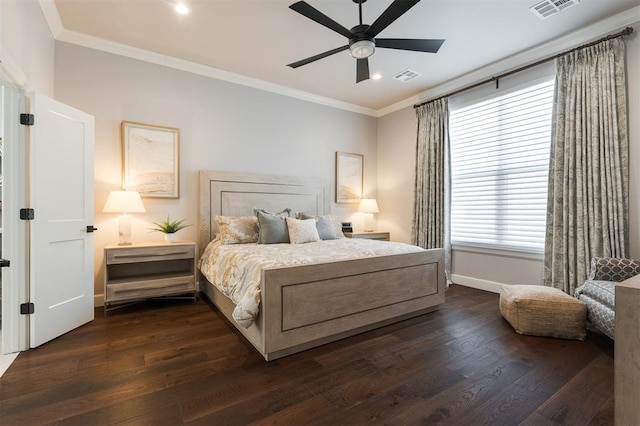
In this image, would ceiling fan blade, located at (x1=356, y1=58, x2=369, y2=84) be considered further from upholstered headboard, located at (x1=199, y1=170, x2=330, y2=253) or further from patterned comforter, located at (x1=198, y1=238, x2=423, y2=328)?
upholstered headboard, located at (x1=199, y1=170, x2=330, y2=253)

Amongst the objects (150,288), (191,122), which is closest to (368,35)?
(191,122)

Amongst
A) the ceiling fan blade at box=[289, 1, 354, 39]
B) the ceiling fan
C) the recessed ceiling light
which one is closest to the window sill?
the ceiling fan

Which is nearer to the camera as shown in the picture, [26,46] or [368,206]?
[26,46]

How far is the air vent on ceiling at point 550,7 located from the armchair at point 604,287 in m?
2.41

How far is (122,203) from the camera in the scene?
3.20 metres

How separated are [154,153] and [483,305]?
14.5 feet

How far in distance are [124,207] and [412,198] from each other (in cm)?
419

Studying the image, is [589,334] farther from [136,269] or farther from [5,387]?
[136,269]

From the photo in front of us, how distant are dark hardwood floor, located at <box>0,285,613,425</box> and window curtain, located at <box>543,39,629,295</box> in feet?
2.93

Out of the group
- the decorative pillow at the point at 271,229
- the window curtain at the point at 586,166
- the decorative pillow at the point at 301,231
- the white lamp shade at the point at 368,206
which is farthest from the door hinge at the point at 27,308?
the window curtain at the point at 586,166

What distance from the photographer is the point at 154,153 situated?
12.0 ft

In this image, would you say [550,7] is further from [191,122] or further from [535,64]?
[191,122]

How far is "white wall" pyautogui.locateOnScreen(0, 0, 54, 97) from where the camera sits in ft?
6.54

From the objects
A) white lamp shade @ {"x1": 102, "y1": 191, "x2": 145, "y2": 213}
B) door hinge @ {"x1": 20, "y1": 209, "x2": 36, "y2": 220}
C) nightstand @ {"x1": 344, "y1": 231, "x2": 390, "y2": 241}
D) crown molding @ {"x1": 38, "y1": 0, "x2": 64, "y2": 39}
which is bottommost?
nightstand @ {"x1": 344, "y1": 231, "x2": 390, "y2": 241}
